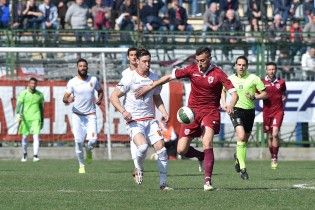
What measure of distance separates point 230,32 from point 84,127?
9809 mm

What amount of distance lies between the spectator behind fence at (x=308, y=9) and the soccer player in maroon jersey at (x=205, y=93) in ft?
54.3

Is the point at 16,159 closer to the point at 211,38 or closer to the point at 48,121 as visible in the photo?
the point at 48,121

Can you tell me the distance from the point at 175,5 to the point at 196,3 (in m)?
0.83

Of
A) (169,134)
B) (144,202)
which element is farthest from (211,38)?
(144,202)

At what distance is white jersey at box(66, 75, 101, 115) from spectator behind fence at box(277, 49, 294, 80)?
9.58 meters

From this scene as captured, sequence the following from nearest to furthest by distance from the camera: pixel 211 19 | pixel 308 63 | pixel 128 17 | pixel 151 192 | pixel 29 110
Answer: pixel 151 192 → pixel 29 110 → pixel 308 63 → pixel 128 17 → pixel 211 19

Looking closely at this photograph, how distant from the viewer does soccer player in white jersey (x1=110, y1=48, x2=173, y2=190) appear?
1423 centimetres

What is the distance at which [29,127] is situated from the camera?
26812mm

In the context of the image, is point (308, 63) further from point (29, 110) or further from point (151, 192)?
point (151, 192)

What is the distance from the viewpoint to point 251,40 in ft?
95.2

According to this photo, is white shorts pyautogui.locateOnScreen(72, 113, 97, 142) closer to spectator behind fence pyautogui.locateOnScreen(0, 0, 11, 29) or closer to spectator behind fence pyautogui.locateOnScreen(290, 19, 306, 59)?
spectator behind fence pyautogui.locateOnScreen(0, 0, 11, 29)

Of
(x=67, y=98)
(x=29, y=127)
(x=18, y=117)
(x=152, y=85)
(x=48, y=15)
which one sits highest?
(x=48, y=15)

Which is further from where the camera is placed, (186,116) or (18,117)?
(18,117)

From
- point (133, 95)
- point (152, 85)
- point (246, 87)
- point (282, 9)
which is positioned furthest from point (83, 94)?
point (282, 9)
